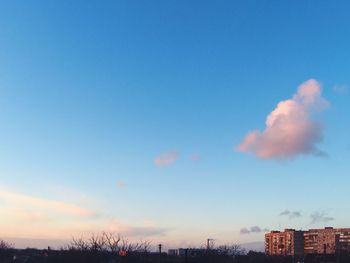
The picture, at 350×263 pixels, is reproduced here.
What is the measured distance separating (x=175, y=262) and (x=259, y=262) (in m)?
19.8

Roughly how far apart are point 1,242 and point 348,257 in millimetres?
122449

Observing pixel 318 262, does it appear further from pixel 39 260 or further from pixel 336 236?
pixel 336 236

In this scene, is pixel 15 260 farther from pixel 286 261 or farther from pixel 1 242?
pixel 1 242

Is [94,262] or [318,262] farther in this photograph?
[318,262]

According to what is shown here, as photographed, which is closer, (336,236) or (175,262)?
(175,262)

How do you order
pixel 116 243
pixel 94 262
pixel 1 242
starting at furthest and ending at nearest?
1. pixel 1 242
2. pixel 116 243
3. pixel 94 262

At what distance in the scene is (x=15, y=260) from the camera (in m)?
119

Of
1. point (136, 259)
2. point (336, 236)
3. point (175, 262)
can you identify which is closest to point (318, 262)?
point (175, 262)

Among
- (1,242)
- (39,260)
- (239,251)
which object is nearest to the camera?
(39,260)

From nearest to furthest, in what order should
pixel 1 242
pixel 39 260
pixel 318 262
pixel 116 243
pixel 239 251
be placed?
pixel 116 243
pixel 318 262
pixel 39 260
pixel 239 251
pixel 1 242

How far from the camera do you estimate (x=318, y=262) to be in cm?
11244

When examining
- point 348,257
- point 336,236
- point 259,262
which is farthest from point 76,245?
point 336,236

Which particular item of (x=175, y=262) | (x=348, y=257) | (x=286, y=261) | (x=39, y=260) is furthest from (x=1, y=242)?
(x=348, y=257)

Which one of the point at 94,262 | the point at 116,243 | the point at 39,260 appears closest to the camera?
the point at 94,262
